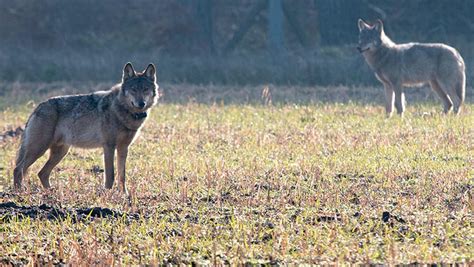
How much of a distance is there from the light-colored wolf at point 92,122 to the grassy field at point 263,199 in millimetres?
376

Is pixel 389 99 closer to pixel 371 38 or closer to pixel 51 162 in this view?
pixel 371 38

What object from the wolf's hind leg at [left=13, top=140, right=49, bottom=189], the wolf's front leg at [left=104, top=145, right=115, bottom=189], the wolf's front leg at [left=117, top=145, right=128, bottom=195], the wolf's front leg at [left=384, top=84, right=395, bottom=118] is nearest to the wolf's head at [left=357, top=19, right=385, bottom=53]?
the wolf's front leg at [left=384, top=84, right=395, bottom=118]

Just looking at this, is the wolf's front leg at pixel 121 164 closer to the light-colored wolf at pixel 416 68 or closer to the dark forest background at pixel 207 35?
the light-colored wolf at pixel 416 68

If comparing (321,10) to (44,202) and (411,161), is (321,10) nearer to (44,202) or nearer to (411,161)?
(411,161)

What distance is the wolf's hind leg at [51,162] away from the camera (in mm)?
12000

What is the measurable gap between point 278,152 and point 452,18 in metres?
23.9

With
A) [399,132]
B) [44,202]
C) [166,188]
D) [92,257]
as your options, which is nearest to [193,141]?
[399,132]

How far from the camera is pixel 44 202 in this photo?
394 inches

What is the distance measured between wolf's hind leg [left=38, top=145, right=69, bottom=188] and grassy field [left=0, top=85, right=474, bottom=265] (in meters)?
0.13

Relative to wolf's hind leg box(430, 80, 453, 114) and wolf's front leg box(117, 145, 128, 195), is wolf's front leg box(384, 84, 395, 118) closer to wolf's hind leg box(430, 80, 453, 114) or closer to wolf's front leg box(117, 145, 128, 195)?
wolf's hind leg box(430, 80, 453, 114)

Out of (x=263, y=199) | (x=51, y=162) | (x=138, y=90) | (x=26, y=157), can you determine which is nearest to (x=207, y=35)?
(x=51, y=162)

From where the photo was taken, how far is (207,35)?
36.5 meters

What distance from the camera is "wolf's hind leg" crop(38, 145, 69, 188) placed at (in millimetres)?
12000

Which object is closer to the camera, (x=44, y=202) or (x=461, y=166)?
(x=44, y=202)
